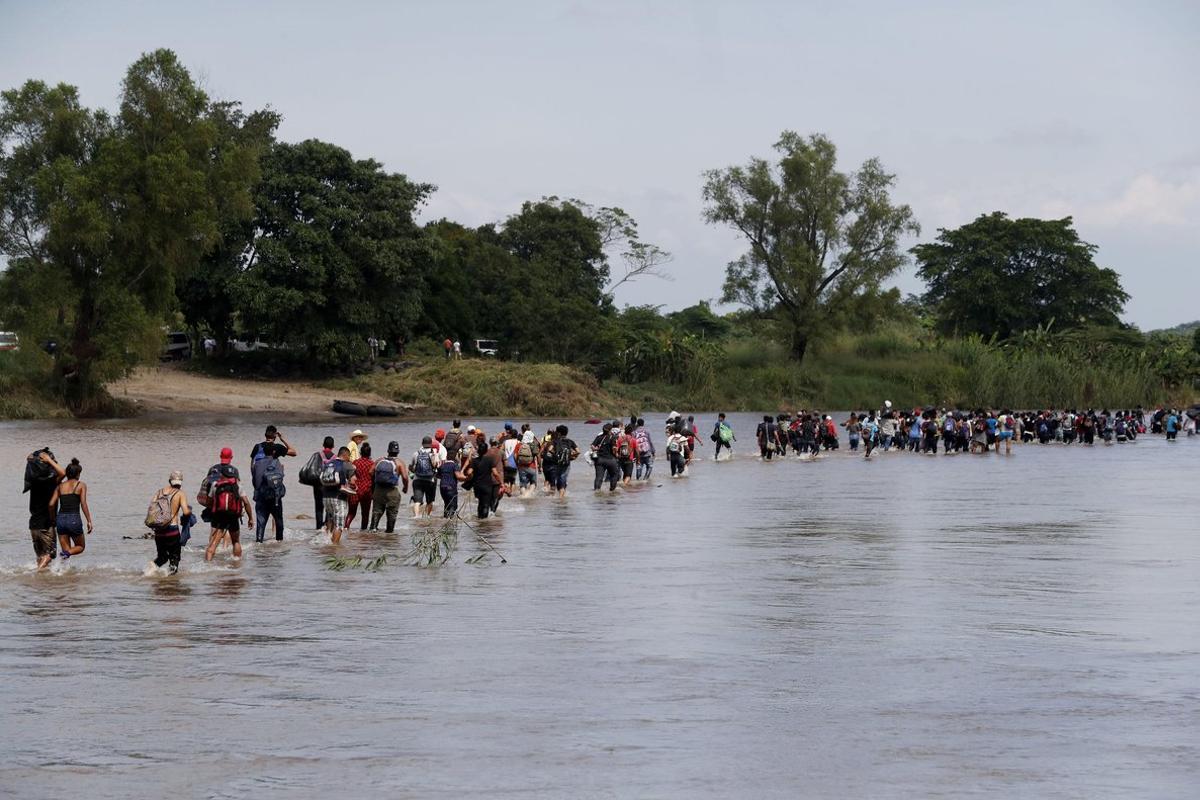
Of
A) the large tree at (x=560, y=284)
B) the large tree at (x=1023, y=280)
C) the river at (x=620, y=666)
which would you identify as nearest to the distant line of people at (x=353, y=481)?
the river at (x=620, y=666)

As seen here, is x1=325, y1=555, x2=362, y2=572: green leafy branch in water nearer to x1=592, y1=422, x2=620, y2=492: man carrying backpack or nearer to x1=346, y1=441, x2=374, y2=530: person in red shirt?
x1=346, y1=441, x2=374, y2=530: person in red shirt

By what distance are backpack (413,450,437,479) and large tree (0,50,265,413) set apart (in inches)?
1377

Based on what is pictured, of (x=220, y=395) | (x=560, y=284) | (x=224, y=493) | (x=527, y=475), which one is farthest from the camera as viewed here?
(x=560, y=284)

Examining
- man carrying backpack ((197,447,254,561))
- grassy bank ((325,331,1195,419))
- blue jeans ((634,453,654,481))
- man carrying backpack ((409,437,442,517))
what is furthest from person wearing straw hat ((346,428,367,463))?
grassy bank ((325,331,1195,419))

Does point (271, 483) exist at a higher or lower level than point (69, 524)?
higher

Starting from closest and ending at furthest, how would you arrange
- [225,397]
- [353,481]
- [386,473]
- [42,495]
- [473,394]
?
[42,495] < [353,481] < [386,473] < [225,397] < [473,394]

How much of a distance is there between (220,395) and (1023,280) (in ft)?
197

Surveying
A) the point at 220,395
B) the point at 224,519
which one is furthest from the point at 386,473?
the point at 220,395

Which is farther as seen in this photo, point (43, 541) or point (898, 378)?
point (898, 378)

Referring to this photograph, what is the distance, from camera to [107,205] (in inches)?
2277

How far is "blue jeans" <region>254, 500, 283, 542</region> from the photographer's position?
2166 centimetres

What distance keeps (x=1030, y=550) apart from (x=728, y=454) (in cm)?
2522

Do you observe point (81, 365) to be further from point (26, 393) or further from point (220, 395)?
point (220, 395)

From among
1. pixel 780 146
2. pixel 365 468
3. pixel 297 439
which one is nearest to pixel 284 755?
pixel 365 468
